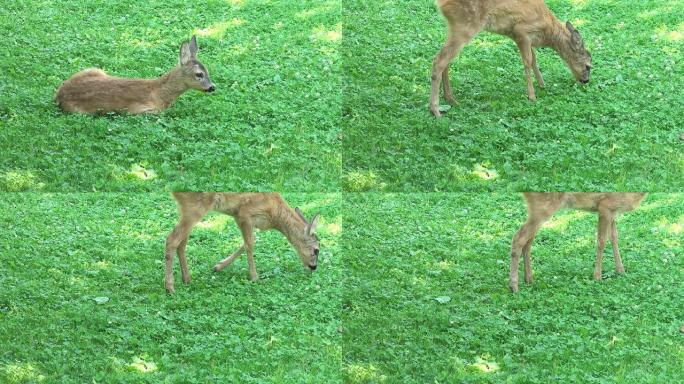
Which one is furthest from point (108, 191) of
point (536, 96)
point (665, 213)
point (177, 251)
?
point (665, 213)

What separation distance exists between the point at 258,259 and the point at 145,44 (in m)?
2.45

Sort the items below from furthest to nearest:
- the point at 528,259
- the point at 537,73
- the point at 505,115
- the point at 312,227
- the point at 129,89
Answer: the point at 537,73, the point at 505,115, the point at 129,89, the point at 312,227, the point at 528,259

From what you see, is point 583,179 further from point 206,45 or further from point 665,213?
point 206,45

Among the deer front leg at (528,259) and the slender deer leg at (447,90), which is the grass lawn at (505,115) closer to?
the slender deer leg at (447,90)

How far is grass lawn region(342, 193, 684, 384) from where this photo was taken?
11289 mm

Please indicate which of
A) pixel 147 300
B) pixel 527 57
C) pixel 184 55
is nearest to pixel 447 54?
pixel 527 57

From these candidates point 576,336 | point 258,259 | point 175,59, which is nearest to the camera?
point 576,336

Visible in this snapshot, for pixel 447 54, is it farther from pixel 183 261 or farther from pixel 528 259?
pixel 183 261

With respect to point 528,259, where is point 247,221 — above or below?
above

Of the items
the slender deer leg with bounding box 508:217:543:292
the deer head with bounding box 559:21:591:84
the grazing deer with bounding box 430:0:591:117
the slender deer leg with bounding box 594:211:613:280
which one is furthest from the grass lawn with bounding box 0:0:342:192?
the slender deer leg with bounding box 594:211:613:280

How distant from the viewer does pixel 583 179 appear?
11844 mm

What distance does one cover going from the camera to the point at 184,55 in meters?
12.4

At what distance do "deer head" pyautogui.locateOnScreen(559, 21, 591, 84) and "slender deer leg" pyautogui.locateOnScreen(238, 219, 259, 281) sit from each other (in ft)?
10.9

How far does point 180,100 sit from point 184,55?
410mm
